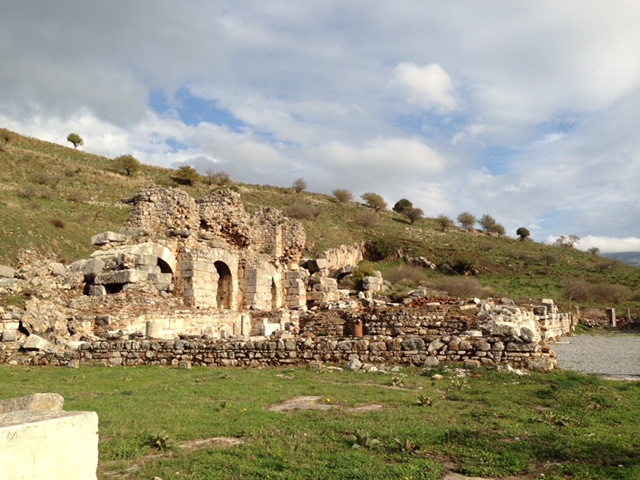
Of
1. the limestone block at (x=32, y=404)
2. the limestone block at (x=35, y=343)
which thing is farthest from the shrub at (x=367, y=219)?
the limestone block at (x=32, y=404)

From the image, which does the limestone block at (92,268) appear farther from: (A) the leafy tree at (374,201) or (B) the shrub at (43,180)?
(A) the leafy tree at (374,201)

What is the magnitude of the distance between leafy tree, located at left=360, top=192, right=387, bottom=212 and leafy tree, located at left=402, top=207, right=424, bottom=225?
372 cm

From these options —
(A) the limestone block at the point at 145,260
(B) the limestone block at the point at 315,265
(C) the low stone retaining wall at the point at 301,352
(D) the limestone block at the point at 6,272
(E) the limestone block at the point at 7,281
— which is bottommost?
(C) the low stone retaining wall at the point at 301,352

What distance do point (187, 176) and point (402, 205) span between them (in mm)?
Answer: 36484

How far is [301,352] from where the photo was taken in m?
12.6

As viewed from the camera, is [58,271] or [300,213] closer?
[58,271]

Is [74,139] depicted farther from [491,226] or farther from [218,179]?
[491,226]

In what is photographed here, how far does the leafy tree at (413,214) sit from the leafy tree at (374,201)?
Answer: 3722 millimetres

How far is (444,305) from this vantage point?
1827cm

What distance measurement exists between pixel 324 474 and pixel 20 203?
34221 mm

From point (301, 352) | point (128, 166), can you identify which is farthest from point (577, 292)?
point (128, 166)

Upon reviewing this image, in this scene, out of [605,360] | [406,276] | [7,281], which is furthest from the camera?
[406,276]

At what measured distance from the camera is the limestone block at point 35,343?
14.0 metres

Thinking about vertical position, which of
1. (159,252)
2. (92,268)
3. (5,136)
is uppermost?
(5,136)
